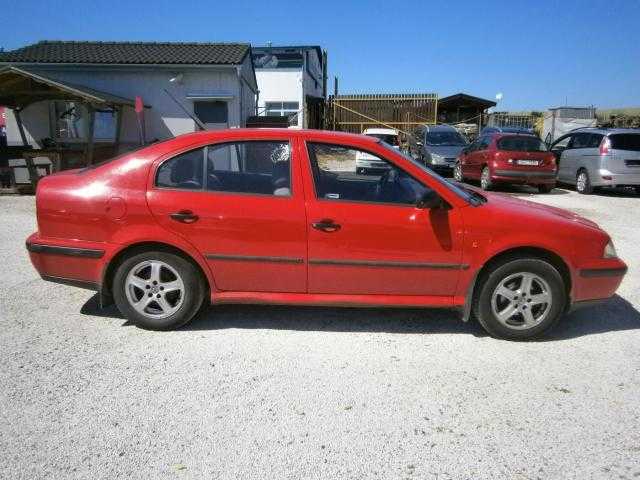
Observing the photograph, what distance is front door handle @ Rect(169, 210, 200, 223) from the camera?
12.1 ft

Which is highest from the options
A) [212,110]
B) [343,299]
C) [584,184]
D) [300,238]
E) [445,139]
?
[212,110]

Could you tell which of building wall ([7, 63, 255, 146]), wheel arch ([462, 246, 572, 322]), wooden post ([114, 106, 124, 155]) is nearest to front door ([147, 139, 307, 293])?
wheel arch ([462, 246, 572, 322])

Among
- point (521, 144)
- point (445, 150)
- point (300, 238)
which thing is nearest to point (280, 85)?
point (445, 150)

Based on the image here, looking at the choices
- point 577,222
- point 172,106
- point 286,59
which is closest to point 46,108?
point 172,106

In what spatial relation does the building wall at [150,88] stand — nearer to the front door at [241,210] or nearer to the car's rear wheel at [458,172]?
the car's rear wheel at [458,172]

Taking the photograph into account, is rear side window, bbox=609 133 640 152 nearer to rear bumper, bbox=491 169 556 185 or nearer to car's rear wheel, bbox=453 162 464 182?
rear bumper, bbox=491 169 556 185

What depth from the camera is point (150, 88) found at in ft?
49.1

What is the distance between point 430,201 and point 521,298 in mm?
1028

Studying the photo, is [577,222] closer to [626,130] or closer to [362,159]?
[362,159]

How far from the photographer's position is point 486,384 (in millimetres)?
3182

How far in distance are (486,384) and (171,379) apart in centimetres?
200

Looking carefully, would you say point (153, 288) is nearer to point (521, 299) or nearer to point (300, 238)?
point (300, 238)

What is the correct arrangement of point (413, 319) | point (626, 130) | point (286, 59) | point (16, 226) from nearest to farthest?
1. point (413, 319)
2. point (16, 226)
3. point (626, 130)
4. point (286, 59)

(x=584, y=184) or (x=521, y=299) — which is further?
(x=584, y=184)
